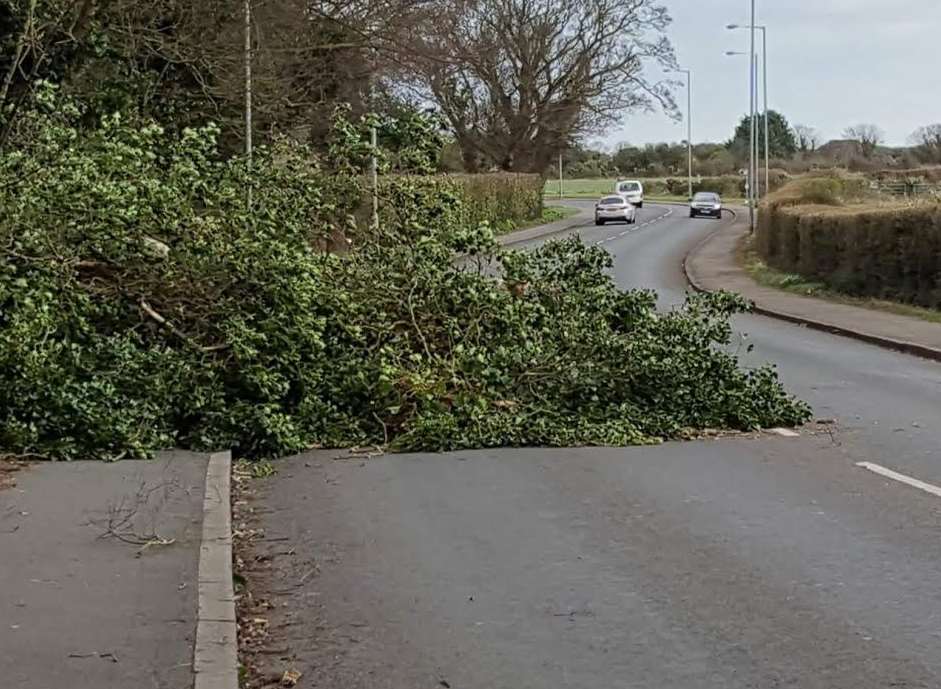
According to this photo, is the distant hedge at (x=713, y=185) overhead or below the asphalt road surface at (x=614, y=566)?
overhead

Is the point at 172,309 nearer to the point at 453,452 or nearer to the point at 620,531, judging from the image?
the point at 453,452

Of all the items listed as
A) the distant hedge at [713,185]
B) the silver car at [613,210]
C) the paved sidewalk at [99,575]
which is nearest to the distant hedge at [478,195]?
the silver car at [613,210]

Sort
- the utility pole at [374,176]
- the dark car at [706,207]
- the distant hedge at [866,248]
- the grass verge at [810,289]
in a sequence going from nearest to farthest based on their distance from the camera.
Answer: the utility pole at [374,176], the grass verge at [810,289], the distant hedge at [866,248], the dark car at [706,207]

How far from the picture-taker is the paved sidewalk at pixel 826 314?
20191 mm

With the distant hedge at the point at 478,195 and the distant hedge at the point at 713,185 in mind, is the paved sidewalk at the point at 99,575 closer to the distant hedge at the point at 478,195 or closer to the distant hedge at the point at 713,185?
the distant hedge at the point at 478,195

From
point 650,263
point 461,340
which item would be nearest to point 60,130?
point 461,340

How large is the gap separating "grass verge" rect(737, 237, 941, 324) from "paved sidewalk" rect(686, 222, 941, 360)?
0.76 feet

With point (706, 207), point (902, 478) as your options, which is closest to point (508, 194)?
point (706, 207)

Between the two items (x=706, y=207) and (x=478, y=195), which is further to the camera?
(x=706, y=207)

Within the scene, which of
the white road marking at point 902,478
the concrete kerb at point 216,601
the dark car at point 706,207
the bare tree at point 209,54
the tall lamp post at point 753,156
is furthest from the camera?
the dark car at point 706,207

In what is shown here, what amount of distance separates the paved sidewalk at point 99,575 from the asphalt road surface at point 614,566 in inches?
19.8

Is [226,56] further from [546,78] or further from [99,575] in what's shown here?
[546,78]

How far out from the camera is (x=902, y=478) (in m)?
9.63

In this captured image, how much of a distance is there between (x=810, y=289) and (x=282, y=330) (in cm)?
Result: 2080
